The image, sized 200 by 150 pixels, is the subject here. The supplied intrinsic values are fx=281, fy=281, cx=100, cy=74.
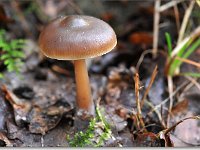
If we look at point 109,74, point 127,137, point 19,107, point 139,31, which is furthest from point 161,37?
point 19,107

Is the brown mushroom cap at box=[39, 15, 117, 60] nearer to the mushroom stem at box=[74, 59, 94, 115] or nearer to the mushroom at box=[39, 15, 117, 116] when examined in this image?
the mushroom at box=[39, 15, 117, 116]

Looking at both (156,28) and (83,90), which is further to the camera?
(156,28)

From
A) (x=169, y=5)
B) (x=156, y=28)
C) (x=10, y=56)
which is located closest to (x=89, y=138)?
(x=10, y=56)

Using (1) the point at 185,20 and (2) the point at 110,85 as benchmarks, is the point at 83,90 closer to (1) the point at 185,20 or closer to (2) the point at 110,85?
(2) the point at 110,85

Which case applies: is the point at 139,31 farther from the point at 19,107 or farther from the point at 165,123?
the point at 19,107

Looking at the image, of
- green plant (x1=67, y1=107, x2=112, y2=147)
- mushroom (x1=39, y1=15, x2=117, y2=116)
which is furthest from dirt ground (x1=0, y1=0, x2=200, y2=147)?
mushroom (x1=39, y1=15, x2=117, y2=116)

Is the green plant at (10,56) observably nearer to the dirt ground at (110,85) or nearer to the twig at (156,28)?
the dirt ground at (110,85)

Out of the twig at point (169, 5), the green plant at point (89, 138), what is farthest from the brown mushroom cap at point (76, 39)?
the twig at point (169, 5)
